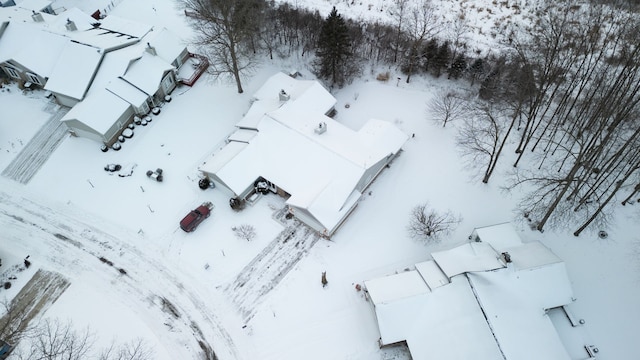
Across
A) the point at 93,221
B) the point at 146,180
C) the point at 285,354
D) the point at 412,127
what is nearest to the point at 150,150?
the point at 146,180

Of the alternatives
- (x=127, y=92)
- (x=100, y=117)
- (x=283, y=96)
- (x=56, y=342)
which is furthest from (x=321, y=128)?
(x=56, y=342)

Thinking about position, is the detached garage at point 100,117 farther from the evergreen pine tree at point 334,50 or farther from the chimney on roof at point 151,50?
the evergreen pine tree at point 334,50

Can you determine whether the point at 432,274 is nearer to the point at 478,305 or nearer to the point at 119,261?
the point at 478,305

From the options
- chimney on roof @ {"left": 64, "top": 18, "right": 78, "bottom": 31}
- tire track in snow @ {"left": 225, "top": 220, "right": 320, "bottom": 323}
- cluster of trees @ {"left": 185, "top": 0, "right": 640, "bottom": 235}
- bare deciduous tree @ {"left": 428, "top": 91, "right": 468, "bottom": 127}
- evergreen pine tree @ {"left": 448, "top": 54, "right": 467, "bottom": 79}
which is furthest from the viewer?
chimney on roof @ {"left": 64, "top": 18, "right": 78, "bottom": 31}

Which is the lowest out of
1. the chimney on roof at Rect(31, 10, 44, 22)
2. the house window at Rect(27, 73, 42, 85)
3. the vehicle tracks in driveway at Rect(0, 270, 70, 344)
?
the vehicle tracks in driveway at Rect(0, 270, 70, 344)

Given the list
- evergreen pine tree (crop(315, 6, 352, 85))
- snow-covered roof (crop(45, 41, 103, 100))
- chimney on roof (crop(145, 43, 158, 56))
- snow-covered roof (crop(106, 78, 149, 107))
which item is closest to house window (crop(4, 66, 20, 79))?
snow-covered roof (crop(45, 41, 103, 100))

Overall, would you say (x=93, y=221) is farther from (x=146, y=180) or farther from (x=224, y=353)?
(x=224, y=353)

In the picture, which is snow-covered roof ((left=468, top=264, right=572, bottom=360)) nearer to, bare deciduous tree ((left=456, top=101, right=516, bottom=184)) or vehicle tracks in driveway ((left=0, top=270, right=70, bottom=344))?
Result: bare deciduous tree ((left=456, top=101, right=516, bottom=184))
